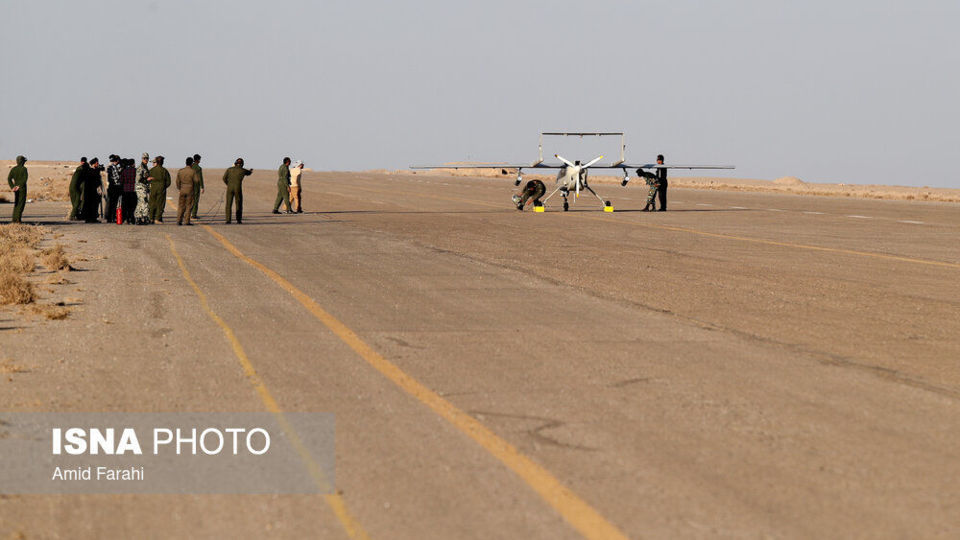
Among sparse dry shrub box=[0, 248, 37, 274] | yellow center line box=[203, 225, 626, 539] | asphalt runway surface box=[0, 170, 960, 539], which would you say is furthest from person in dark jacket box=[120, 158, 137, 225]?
yellow center line box=[203, 225, 626, 539]

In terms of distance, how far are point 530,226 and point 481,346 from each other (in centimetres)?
2014

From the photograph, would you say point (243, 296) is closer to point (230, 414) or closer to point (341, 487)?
point (230, 414)

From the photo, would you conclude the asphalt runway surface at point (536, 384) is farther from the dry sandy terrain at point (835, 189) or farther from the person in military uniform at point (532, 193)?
the dry sandy terrain at point (835, 189)

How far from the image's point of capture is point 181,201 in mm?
28578

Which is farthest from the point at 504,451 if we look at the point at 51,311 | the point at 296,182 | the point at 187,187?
the point at 296,182

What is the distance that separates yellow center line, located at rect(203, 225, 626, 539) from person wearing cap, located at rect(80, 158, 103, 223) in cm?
2055

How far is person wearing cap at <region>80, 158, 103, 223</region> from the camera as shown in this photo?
29.8m

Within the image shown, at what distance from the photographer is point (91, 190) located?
98.9 ft

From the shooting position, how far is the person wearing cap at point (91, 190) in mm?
29812

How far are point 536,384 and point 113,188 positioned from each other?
23591 mm

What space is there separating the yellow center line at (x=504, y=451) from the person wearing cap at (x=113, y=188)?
19.4 m

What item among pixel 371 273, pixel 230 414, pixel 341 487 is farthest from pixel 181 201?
pixel 341 487

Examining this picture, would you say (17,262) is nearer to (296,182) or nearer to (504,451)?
(504,451)

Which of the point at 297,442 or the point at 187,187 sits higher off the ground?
the point at 187,187
